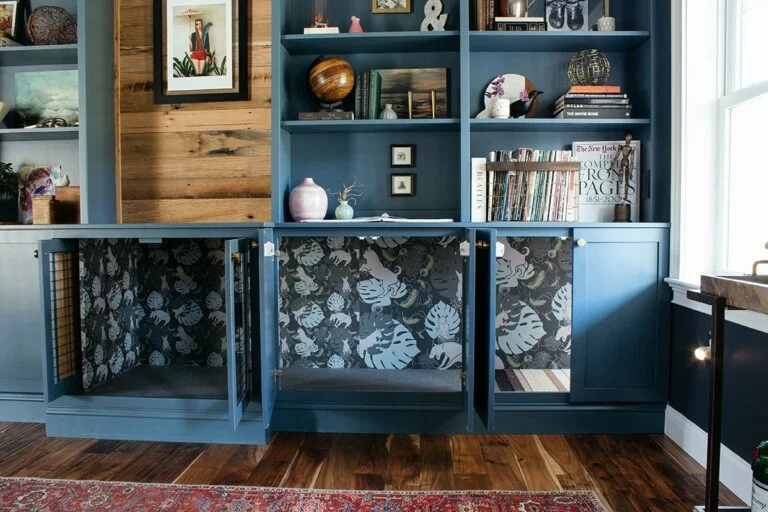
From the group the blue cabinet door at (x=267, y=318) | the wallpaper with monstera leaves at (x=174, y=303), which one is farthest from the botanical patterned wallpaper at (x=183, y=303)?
the blue cabinet door at (x=267, y=318)

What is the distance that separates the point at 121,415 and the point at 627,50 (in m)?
3.09

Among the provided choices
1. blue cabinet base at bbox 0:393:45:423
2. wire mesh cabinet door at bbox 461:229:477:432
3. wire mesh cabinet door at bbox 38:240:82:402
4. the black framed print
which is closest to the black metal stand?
wire mesh cabinet door at bbox 461:229:477:432

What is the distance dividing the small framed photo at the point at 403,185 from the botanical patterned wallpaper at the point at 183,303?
3.51ft

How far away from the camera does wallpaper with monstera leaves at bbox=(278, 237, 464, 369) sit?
9.30 feet

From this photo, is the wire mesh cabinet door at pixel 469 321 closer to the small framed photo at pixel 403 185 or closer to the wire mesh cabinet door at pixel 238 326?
the small framed photo at pixel 403 185

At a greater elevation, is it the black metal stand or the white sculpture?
the white sculpture

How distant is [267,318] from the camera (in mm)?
2322

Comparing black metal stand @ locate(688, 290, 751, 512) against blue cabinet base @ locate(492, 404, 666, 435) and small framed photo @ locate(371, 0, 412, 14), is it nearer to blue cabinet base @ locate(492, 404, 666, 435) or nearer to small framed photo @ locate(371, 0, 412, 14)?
blue cabinet base @ locate(492, 404, 666, 435)

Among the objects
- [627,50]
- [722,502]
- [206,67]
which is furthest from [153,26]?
[722,502]

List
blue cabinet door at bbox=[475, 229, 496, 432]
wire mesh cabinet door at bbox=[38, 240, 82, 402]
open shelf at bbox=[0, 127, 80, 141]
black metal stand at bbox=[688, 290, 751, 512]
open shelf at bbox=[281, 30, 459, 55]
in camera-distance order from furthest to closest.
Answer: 1. open shelf at bbox=[0, 127, 80, 141]
2. open shelf at bbox=[281, 30, 459, 55]
3. wire mesh cabinet door at bbox=[38, 240, 82, 402]
4. blue cabinet door at bbox=[475, 229, 496, 432]
5. black metal stand at bbox=[688, 290, 751, 512]

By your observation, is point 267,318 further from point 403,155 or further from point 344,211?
point 403,155

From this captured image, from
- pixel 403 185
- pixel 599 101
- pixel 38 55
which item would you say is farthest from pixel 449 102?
pixel 38 55

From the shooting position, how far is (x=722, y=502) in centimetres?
186

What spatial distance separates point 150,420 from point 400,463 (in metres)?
1.19
